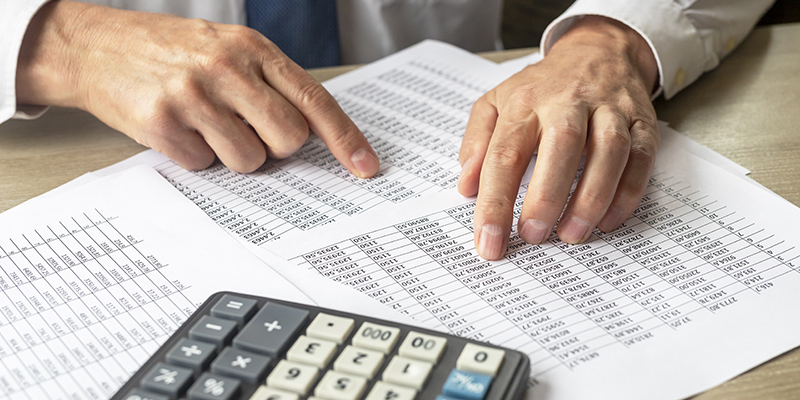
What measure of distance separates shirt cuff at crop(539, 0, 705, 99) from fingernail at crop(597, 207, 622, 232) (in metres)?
0.26

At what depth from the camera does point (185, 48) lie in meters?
0.57

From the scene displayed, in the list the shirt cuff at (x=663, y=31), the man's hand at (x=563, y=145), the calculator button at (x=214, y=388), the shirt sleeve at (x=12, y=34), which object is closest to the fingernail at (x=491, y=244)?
the man's hand at (x=563, y=145)

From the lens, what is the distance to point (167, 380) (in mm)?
311

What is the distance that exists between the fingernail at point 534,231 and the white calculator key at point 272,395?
226 mm

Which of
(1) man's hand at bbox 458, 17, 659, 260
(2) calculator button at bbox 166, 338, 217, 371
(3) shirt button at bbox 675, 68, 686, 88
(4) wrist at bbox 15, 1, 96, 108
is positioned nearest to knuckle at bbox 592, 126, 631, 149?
(1) man's hand at bbox 458, 17, 659, 260

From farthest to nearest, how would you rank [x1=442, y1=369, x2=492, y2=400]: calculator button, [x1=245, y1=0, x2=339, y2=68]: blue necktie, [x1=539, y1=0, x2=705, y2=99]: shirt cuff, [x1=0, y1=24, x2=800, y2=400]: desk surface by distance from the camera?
[x1=245, y1=0, x2=339, y2=68]: blue necktie
[x1=539, y1=0, x2=705, y2=99]: shirt cuff
[x1=0, y1=24, x2=800, y2=400]: desk surface
[x1=442, y1=369, x2=492, y2=400]: calculator button

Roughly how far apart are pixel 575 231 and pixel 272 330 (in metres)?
0.24

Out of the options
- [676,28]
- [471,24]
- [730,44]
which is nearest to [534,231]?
[676,28]

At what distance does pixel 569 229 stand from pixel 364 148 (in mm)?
211

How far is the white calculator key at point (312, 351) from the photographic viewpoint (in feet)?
1.06

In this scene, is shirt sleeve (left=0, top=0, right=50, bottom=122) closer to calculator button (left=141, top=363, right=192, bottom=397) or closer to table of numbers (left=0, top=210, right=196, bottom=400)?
table of numbers (left=0, top=210, right=196, bottom=400)

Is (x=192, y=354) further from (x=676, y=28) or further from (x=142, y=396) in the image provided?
(x=676, y=28)

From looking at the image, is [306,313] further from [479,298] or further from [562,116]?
[562,116]

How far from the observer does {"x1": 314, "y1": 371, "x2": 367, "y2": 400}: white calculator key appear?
301 mm
